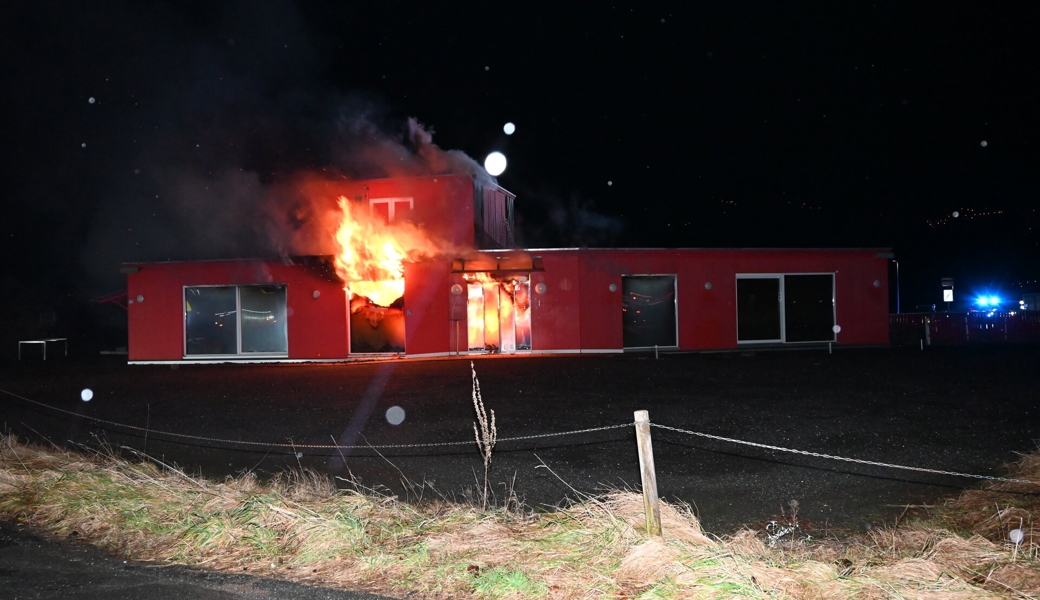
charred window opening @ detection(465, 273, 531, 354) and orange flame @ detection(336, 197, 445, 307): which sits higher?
orange flame @ detection(336, 197, 445, 307)

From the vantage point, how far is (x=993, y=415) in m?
8.67

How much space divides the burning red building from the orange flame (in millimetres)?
32

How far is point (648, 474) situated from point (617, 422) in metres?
4.96

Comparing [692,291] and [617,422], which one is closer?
[617,422]

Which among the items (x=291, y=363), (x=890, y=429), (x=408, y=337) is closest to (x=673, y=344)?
(x=408, y=337)

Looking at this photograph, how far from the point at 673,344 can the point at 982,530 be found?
14799 mm

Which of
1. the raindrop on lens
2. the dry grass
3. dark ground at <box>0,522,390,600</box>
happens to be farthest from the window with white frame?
dark ground at <box>0,522,390,600</box>

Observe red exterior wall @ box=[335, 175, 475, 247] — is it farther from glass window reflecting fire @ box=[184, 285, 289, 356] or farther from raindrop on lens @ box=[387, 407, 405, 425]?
raindrop on lens @ box=[387, 407, 405, 425]

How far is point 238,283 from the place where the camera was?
19500 millimetres

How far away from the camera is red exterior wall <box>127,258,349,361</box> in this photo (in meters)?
18.9

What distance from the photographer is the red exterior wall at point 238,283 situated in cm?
1894

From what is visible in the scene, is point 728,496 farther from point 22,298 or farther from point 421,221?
point 22,298

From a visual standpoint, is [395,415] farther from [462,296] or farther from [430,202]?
Answer: [430,202]

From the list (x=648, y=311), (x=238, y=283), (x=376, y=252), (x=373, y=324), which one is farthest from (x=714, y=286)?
(x=238, y=283)
